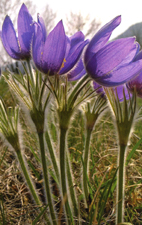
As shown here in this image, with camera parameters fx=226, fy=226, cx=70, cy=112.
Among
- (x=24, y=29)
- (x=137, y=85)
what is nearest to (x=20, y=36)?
(x=24, y=29)

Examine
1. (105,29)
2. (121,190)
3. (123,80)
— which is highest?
(105,29)

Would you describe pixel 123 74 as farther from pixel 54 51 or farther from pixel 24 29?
pixel 24 29

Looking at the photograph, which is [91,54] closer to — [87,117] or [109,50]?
[109,50]

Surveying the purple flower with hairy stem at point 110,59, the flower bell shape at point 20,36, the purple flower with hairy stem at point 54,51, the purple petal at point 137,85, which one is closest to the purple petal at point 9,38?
the flower bell shape at point 20,36

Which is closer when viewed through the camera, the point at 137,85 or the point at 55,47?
the point at 55,47

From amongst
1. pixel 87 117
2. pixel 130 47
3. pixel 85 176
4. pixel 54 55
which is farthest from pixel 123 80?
pixel 85 176

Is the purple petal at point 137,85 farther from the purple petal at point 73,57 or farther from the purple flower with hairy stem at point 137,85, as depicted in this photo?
the purple petal at point 73,57

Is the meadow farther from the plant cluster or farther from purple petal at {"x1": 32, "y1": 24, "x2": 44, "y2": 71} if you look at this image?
purple petal at {"x1": 32, "y1": 24, "x2": 44, "y2": 71}
